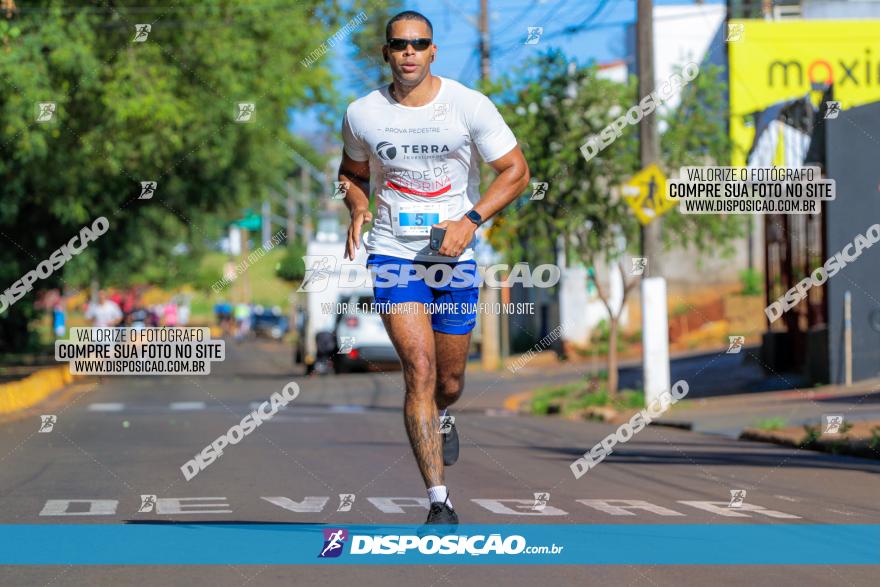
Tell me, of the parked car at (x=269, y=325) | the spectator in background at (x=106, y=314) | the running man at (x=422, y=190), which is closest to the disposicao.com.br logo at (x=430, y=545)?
the running man at (x=422, y=190)

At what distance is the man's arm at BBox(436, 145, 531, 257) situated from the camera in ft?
21.6

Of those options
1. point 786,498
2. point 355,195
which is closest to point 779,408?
point 786,498

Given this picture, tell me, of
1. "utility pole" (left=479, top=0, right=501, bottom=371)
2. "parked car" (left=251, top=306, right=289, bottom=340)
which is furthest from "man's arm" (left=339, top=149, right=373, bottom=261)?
"parked car" (left=251, top=306, right=289, bottom=340)

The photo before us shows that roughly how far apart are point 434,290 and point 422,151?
65cm

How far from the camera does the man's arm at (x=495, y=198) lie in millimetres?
6598

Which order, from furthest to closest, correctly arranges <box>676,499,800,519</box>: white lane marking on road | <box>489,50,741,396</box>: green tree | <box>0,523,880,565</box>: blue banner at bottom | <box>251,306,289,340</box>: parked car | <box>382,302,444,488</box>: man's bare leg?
<box>251,306,289,340</box>: parked car < <box>489,50,741,396</box>: green tree < <box>676,499,800,519</box>: white lane marking on road < <box>382,302,444,488</box>: man's bare leg < <box>0,523,880,565</box>: blue banner at bottom

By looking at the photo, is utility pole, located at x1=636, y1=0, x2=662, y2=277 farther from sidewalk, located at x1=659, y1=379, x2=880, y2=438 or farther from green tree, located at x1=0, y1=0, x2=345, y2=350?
green tree, located at x1=0, y1=0, x2=345, y2=350

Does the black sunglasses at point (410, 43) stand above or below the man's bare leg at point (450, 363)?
above

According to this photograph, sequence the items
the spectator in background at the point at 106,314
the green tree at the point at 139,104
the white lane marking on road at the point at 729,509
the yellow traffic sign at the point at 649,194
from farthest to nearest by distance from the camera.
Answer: the spectator in background at the point at 106,314 < the green tree at the point at 139,104 < the yellow traffic sign at the point at 649,194 < the white lane marking on road at the point at 729,509

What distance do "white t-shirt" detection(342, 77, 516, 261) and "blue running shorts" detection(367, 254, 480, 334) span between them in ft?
0.19

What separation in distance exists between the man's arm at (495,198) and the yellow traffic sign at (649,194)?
1248 centimetres

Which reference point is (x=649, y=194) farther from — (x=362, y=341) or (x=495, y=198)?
(x=362, y=341)

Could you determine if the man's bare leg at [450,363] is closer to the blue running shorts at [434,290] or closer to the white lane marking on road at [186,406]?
the blue running shorts at [434,290]

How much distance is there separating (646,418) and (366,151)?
11834mm
